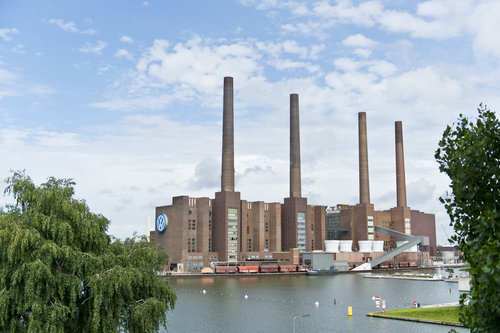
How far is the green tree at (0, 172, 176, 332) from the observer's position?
25.4m

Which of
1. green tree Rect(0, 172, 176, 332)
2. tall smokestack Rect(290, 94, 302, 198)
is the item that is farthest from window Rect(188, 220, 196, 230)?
green tree Rect(0, 172, 176, 332)

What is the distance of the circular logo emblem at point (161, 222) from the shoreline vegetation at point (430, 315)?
112512 mm

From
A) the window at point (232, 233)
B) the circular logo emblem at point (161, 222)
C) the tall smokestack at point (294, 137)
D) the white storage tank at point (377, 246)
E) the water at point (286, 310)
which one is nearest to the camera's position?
the water at point (286, 310)

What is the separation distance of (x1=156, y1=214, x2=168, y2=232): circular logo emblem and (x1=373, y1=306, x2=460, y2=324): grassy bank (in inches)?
4495

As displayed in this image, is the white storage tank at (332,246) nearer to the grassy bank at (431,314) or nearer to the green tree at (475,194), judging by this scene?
the grassy bank at (431,314)

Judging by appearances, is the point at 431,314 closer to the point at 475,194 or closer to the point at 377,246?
the point at 475,194

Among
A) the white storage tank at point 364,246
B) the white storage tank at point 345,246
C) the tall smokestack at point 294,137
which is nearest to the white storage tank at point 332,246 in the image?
the white storage tank at point 345,246

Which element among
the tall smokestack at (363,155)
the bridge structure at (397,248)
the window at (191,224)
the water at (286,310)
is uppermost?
the tall smokestack at (363,155)

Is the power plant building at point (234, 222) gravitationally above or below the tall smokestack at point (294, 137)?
below

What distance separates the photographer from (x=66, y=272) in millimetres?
27781

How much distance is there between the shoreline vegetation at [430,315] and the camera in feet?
165

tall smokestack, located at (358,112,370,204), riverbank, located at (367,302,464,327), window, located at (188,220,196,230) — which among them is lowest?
riverbank, located at (367,302,464,327)

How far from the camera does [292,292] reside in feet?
308

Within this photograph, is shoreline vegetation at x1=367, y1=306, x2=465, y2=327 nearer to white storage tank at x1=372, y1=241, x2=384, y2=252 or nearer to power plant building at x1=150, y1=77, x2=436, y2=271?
power plant building at x1=150, y1=77, x2=436, y2=271
